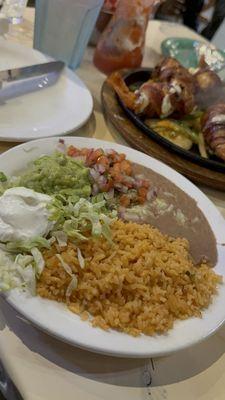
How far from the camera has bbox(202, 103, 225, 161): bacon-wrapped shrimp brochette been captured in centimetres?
145

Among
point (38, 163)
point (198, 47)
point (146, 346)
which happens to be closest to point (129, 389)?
point (146, 346)

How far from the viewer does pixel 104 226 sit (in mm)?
939

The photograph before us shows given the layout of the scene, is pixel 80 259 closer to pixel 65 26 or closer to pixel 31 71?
pixel 31 71

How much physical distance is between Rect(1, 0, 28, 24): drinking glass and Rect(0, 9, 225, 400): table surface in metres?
1.23

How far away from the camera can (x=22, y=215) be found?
2.92 feet

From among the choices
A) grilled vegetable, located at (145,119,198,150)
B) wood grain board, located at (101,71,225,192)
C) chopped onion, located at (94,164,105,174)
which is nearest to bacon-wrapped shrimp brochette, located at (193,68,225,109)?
grilled vegetable, located at (145,119,198,150)

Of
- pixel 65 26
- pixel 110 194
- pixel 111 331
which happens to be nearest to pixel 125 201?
Result: pixel 110 194

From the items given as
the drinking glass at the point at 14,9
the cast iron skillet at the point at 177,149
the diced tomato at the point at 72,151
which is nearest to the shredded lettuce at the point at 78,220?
the diced tomato at the point at 72,151

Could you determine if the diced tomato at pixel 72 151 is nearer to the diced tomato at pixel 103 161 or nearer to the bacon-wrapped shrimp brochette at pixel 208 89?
the diced tomato at pixel 103 161

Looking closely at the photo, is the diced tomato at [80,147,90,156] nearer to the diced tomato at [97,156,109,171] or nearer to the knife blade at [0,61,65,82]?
the diced tomato at [97,156,109,171]

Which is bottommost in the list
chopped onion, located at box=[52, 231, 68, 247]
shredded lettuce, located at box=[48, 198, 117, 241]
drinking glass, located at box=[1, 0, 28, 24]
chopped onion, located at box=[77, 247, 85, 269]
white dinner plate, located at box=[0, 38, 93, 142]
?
white dinner plate, located at box=[0, 38, 93, 142]

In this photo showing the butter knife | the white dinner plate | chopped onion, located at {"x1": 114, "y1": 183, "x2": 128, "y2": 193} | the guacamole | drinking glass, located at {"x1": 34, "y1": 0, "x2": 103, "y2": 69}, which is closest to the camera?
the guacamole

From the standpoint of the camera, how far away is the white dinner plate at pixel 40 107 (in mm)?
1297

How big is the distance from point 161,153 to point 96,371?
0.73 m
